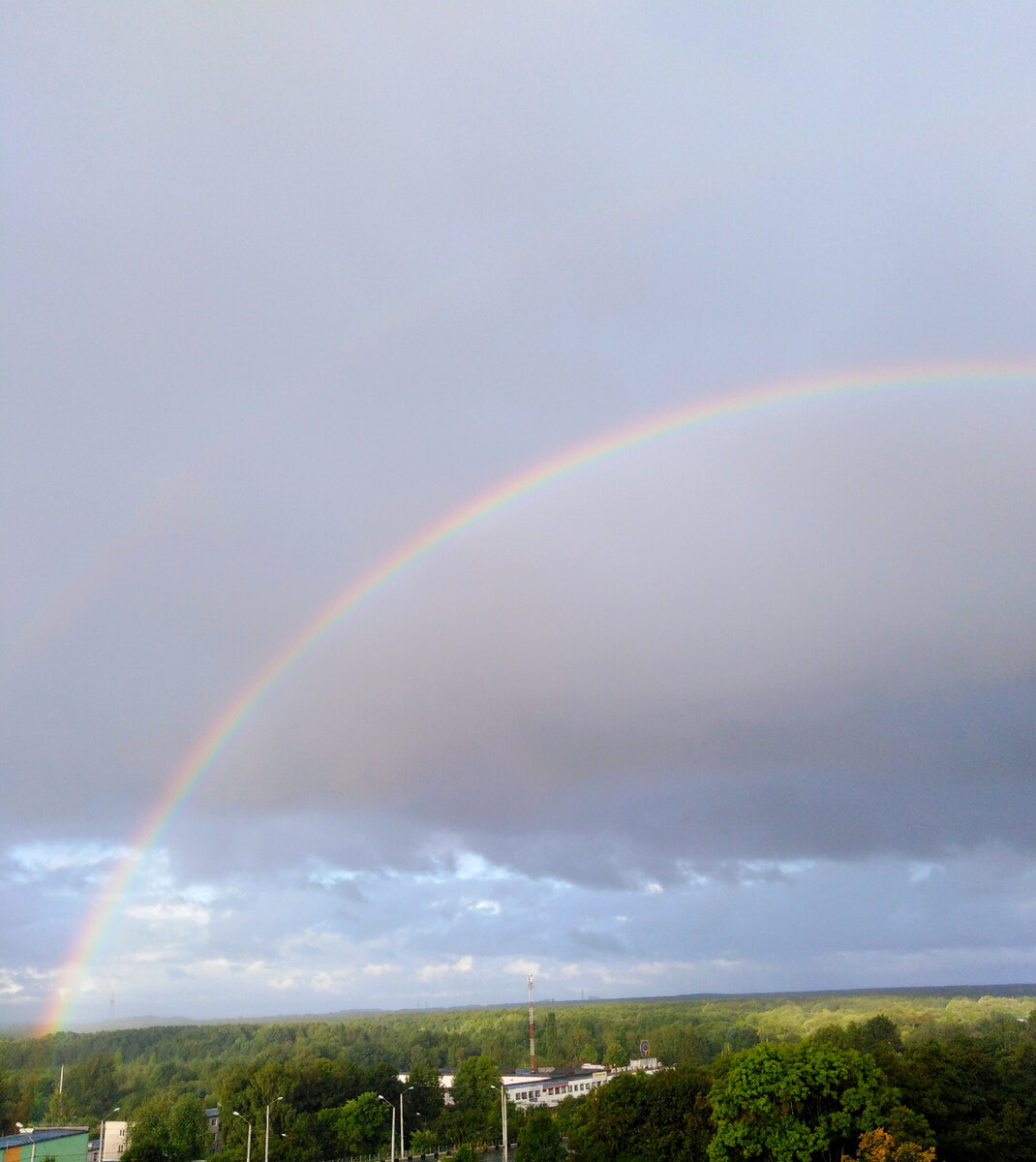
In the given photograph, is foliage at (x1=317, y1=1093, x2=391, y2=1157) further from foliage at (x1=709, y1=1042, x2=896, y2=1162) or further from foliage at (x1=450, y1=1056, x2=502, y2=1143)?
foliage at (x1=709, y1=1042, x2=896, y2=1162)

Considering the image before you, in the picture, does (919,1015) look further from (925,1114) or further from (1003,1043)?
(925,1114)

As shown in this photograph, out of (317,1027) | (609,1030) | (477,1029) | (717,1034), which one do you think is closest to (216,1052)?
(317,1027)

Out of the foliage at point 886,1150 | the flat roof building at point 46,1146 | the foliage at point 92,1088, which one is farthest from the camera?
the foliage at point 92,1088

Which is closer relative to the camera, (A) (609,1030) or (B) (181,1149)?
(B) (181,1149)

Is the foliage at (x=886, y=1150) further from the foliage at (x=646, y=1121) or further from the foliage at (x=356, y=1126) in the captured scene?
the foliage at (x=356, y=1126)

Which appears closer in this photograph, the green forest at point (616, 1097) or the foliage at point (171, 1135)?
the green forest at point (616, 1097)

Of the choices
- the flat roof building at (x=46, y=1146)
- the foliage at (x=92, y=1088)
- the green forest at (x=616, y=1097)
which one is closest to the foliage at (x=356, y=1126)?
the green forest at (x=616, y=1097)
